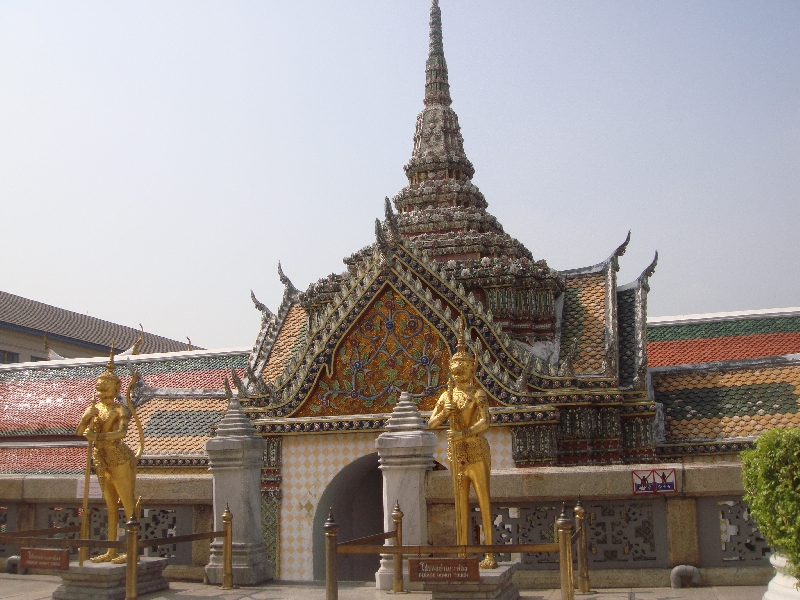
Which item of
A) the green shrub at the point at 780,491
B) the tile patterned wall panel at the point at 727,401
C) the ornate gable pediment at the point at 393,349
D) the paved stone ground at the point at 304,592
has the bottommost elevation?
the paved stone ground at the point at 304,592

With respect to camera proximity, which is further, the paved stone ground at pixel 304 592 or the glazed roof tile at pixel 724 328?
the glazed roof tile at pixel 724 328

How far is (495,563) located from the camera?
31.1 ft

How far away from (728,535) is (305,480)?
288 inches

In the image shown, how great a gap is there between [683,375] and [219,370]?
944 centimetres

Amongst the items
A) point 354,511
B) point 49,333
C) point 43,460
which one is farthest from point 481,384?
point 49,333

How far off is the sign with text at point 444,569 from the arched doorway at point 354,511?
6.39 meters

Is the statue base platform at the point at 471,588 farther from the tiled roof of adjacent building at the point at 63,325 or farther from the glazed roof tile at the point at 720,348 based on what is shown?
the tiled roof of adjacent building at the point at 63,325

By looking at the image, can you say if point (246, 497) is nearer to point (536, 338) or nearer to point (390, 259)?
point (390, 259)

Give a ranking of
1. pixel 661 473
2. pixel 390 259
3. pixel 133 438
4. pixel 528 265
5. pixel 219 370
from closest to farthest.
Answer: pixel 661 473, pixel 390 259, pixel 528 265, pixel 133 438, pixel 219 370

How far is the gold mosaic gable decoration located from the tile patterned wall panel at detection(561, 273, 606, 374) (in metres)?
2.42

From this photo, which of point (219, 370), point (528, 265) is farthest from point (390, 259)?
point (219, 370)

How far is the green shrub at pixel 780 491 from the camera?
24.5 ft

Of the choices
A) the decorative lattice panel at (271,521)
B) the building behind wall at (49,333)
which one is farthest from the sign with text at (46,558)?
the building behind wall at (49,333)

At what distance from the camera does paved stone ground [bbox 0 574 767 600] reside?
9773mm
